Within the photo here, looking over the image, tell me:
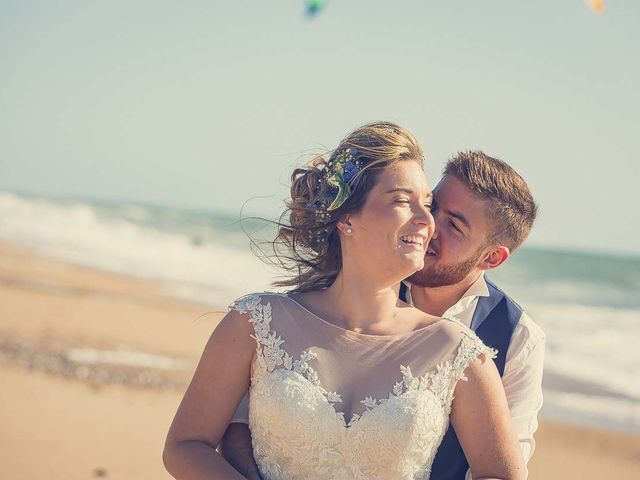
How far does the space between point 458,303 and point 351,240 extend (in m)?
0.67

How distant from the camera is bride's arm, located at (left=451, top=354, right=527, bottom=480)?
356 cm

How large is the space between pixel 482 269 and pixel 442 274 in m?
0.26

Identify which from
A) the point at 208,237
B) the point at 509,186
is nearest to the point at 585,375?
the point at 509,186

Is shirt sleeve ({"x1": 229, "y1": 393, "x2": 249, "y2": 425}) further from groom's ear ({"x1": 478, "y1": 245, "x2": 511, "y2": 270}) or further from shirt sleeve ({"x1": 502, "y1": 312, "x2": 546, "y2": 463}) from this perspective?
groom's ear ({"x1": 478, "y1": 245, "x2": 511, "y2": 270})

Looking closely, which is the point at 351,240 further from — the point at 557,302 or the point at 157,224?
the point at 157,224

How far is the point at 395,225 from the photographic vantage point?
3705mm

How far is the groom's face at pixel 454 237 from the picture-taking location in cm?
430

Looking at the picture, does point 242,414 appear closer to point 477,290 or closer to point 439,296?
point 439,296

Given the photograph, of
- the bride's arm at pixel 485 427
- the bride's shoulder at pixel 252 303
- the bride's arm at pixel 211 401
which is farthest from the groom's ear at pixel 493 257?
the bride's arm at pixel 211 401

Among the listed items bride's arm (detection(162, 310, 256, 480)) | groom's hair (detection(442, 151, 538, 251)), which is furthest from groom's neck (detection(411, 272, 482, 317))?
bride's arm (detection(162, 310, 256, 480))

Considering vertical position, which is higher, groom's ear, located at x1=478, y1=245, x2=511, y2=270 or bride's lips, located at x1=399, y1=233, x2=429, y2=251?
bride's lips, located at x1=399, y1=233, x2=429, y2=251

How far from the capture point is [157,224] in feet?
126

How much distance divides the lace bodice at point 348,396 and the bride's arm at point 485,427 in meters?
0.05

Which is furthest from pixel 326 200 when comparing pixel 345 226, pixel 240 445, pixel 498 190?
pixel 240 445
